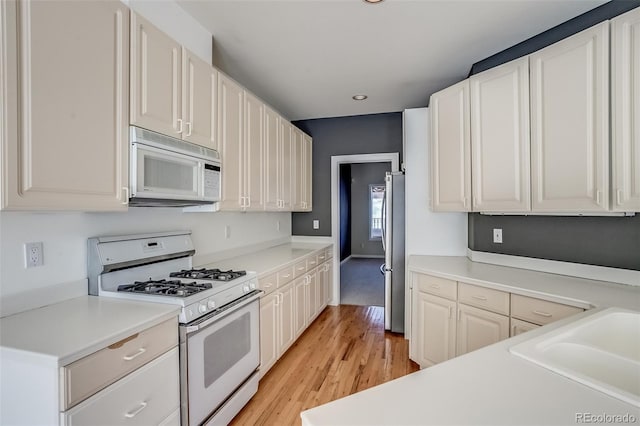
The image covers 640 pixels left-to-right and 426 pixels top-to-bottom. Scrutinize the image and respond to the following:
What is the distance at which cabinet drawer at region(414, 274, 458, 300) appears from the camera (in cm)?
236

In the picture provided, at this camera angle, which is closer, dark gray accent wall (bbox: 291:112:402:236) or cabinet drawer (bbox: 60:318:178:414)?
cabinet drawer (bbox: 60:318:178:414)

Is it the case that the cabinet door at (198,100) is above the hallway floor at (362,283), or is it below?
above

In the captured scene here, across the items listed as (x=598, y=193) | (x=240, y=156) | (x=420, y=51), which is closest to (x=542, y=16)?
(x=420, y=51)

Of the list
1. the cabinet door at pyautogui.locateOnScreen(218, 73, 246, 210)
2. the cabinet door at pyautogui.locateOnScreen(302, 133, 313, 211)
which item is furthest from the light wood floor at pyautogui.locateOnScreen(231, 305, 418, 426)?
the cabinet door at pyautogui.locateOnScreen(302, 133, 313, 211)

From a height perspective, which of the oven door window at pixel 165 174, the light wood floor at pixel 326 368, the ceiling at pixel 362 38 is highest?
the ceiling at pixel 362 38

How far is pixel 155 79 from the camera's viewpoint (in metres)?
1.73

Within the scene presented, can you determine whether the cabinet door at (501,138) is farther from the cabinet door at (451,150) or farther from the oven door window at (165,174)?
the oven door window at (165,174)

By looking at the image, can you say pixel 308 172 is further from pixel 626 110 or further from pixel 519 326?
pixel 626 110

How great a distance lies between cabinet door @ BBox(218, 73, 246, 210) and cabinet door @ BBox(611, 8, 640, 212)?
236 cm

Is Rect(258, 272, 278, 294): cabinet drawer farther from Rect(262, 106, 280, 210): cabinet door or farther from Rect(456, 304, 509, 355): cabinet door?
Rect(456, 304, 509, 355): cabinet door

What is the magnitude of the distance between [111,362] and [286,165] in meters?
2.64

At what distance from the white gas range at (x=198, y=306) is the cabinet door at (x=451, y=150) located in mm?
1728

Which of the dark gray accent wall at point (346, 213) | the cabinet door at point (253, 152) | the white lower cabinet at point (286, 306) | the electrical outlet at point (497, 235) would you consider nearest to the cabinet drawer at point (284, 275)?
the white lower cabinet at point (286, 306)

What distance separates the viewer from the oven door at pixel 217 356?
161 cm
